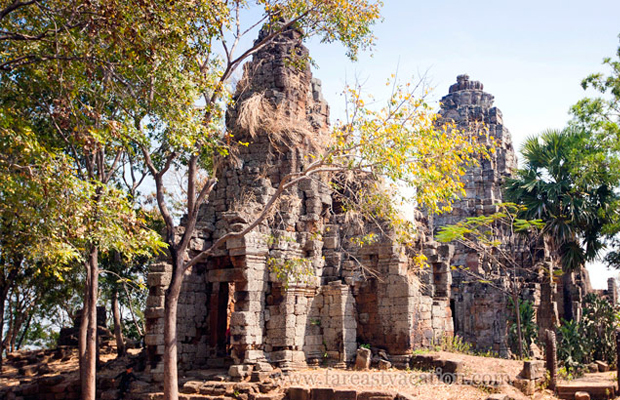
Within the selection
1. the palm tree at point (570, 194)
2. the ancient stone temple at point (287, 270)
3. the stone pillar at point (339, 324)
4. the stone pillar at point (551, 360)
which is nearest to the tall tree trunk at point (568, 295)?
the palm tree at point (570, 194)

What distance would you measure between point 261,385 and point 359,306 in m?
4.18

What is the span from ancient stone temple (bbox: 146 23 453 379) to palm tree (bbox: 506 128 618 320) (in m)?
6.34

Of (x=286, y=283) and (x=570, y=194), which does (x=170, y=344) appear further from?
(x=570, y=194)

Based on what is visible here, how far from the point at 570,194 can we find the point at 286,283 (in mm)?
13105

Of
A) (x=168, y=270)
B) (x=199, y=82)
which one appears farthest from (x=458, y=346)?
(x=199, y=82)

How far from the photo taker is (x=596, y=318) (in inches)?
918

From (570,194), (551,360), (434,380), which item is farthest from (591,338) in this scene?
(434,380)

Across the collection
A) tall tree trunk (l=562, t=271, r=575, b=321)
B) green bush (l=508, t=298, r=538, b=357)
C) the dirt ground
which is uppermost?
tall tree trunk (l=562, t=271, r=575, b=321)

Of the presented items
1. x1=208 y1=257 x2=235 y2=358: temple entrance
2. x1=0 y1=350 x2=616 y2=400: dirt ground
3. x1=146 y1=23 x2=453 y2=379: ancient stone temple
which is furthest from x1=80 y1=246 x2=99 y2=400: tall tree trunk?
x1=208 y1=257 x2=235 y2=358: temple entrance

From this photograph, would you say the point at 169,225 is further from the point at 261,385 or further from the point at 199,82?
the point at 261,385

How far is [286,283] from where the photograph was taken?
15664 millimetres

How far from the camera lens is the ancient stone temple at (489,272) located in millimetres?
24031

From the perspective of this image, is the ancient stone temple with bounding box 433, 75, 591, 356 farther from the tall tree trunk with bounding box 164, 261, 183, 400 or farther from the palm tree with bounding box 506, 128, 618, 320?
the tall tree trunk with bounding box 164, 261, 183, 400

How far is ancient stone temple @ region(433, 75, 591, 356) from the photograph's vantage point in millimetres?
24031
